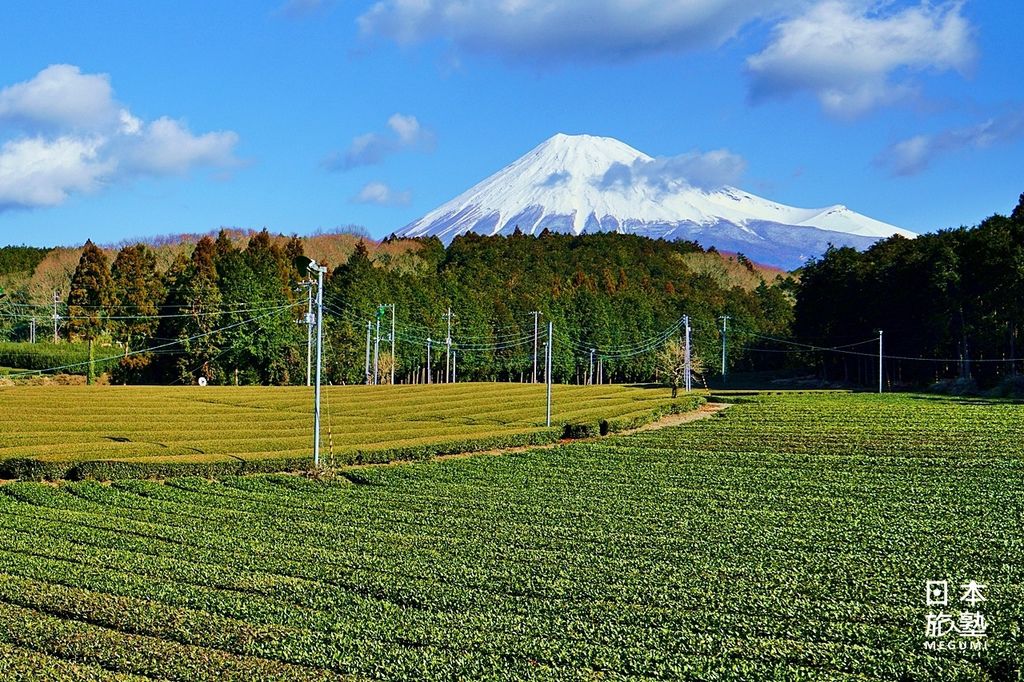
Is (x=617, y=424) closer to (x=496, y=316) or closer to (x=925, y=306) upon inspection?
(x=925, y=306)

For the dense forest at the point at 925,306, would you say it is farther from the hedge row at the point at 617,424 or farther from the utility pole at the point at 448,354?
the utility pole at the point at 448,354

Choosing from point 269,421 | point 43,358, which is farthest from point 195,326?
point 269,421

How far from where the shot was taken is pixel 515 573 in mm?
21000

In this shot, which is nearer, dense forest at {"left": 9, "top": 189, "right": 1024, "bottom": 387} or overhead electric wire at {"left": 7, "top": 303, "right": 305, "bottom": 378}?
overhead electric wire at {"left": 7, "top": 303, "right": 305, "bottom": 378}

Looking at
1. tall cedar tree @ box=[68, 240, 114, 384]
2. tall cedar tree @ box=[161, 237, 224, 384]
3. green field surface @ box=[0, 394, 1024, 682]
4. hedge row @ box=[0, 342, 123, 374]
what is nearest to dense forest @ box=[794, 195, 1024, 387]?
green field surface @ box=[0, 394, 1024, 682]

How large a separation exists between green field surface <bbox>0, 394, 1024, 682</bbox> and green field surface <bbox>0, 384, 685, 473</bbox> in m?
3.92

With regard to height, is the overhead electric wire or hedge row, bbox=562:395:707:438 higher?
the overhead electric wire

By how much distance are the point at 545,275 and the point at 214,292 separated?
84334 millimetres

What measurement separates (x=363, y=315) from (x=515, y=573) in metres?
83.4

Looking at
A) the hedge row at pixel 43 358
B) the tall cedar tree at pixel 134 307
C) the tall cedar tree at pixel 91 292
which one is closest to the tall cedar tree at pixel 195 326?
the tall cedar tree at pixel 134 307

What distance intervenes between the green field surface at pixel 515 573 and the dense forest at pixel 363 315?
157ft

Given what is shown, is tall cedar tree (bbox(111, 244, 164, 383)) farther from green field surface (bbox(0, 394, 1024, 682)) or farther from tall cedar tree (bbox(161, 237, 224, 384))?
green field surface (bbox(0, 394, 1024, 682))

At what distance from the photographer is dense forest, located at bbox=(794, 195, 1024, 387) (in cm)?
8431

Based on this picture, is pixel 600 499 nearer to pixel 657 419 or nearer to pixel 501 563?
pixel 501 563
